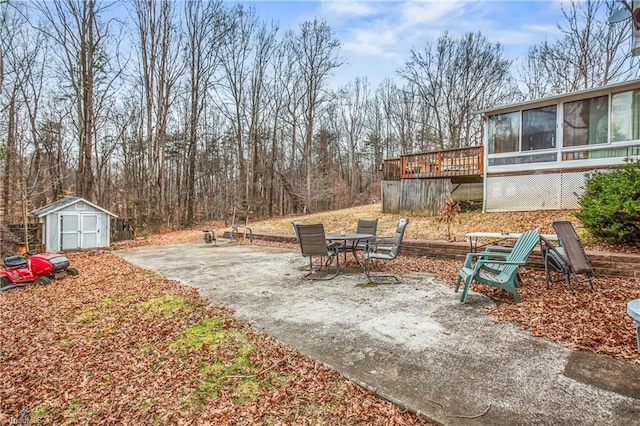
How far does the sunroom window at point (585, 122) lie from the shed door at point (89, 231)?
15.6m

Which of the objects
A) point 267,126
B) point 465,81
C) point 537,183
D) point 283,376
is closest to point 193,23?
point 267,126

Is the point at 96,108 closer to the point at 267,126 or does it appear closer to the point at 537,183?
the point at 267,126

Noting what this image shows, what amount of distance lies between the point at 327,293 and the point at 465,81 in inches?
832

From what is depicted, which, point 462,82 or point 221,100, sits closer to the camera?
point 221,100

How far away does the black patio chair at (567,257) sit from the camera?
4477 millimetres

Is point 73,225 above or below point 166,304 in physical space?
above

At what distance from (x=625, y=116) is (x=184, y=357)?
12138 mm

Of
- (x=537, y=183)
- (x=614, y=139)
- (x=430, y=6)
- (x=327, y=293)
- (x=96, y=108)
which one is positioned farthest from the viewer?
(x=96, y=108)

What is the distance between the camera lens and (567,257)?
4.62 metres

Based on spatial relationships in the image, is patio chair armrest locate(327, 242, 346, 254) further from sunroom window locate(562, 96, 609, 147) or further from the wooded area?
the wooded area

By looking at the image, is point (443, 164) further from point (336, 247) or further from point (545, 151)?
point (336, 247)

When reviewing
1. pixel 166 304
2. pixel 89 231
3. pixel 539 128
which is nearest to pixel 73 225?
pixel 89 231

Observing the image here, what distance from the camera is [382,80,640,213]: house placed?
30.0ft

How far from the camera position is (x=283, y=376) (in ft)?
8.59
